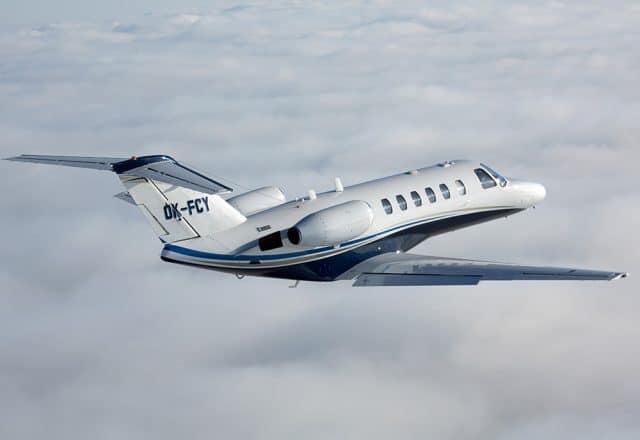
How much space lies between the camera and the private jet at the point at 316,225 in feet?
92.4

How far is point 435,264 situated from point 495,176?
7.50 metres

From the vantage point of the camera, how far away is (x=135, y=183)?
28047mm

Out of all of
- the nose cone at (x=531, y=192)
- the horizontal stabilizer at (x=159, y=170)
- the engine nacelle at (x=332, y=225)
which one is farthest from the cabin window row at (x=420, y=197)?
the horizontal stabilizer at (x=159, y=170)

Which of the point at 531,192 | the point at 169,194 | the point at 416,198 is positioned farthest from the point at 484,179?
the point at 169,194

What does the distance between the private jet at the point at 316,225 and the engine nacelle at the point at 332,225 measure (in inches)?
1.4

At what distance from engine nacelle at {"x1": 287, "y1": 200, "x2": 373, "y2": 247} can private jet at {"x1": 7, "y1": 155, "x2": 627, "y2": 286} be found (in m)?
0.03

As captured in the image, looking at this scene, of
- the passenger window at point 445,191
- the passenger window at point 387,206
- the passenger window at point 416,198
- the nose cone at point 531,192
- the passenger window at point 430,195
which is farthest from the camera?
the nose cone at point 531,192

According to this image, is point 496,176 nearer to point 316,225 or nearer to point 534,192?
point 534,192

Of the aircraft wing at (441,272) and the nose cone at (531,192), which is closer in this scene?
the aircraft wing at (441,272)

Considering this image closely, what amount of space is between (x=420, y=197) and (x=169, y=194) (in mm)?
10031

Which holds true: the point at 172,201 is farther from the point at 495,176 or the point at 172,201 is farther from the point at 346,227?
the point at 495,176

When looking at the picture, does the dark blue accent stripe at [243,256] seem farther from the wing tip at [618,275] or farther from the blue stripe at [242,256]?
the wing tip at [618,275]

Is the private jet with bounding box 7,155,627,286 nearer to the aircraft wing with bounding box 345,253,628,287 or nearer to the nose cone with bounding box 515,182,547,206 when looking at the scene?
the aircraft wing with bounding box 345,253,628,287

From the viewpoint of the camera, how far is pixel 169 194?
2858 cm
